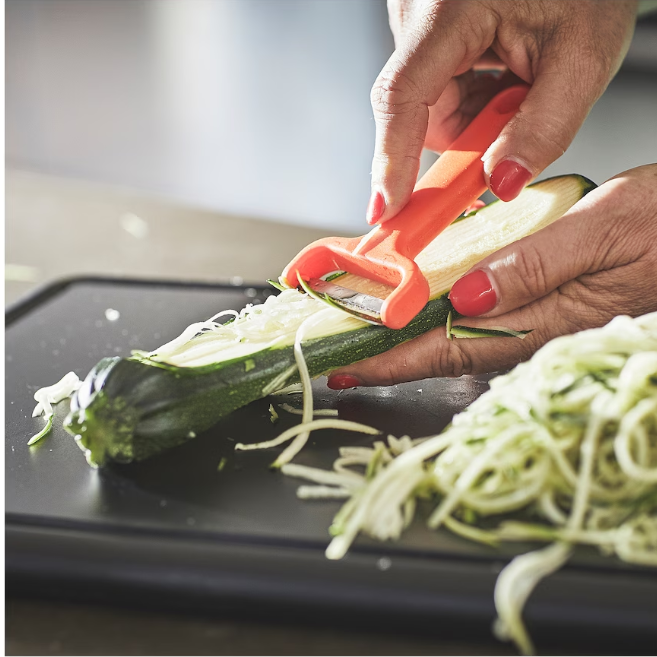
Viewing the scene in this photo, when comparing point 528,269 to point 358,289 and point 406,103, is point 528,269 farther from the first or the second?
point 406,103

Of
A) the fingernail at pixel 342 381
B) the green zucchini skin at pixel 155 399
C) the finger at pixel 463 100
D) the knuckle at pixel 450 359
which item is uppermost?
the finger at pixel 463 100

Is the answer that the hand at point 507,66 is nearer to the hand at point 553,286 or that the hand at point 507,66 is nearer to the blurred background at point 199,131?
the hand at point 553,286

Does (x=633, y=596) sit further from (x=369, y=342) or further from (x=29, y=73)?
(x=29, y=73)

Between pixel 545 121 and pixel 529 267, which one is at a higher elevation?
pixel 545 121

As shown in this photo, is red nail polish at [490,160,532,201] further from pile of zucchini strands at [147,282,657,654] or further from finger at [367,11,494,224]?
pile of zucchini strands at [147,282,657,654]

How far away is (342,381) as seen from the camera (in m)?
1.82

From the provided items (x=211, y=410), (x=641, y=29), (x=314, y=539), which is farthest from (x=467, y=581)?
(x=641, y=29)

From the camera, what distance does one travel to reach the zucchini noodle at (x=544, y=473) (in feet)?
3.92

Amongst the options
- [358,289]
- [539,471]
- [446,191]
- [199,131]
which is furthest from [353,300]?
[199,131]

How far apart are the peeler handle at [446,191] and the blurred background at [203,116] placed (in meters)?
1.72

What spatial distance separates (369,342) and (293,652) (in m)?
0.76

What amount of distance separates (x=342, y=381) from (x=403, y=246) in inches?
12.5

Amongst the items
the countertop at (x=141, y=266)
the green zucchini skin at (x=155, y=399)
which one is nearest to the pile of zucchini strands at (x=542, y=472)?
the countertop at (x=141, y=266)

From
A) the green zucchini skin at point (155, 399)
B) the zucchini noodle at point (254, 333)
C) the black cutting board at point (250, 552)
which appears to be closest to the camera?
the black cutting board at point (250, 552)
